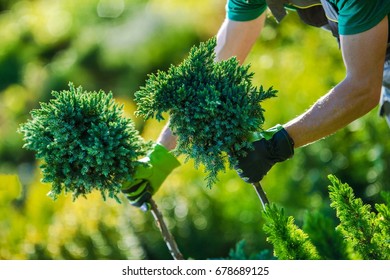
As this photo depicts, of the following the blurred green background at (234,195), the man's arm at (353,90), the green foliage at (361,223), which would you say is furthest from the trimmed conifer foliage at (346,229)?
the blurred green background at (234,195)

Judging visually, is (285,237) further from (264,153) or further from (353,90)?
(353,90)

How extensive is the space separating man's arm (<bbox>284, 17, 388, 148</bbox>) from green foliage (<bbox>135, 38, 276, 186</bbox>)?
0.23m

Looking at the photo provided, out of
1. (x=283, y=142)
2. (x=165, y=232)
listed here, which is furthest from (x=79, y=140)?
(x=283, y=142)

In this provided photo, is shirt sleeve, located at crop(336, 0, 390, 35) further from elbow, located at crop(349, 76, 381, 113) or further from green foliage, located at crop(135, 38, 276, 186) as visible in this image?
green foliage, located at crop(135, 38, 276, 186)

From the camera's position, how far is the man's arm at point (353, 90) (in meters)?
2.84

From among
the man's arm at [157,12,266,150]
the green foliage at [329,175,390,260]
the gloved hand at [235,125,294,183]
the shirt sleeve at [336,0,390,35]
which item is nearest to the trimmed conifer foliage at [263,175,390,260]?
the green foliage at [329,175,390,260]

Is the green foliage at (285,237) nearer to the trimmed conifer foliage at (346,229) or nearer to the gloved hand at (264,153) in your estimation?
the trimmed conifer foliage at (346,229)

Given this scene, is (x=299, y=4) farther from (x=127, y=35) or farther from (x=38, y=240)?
(x=127, y=35)

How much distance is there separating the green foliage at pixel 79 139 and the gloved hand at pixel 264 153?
47cm

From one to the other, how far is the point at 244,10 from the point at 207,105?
1047mm

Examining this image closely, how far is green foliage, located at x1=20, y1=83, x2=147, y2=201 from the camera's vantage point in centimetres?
282

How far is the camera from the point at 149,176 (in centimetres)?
325
